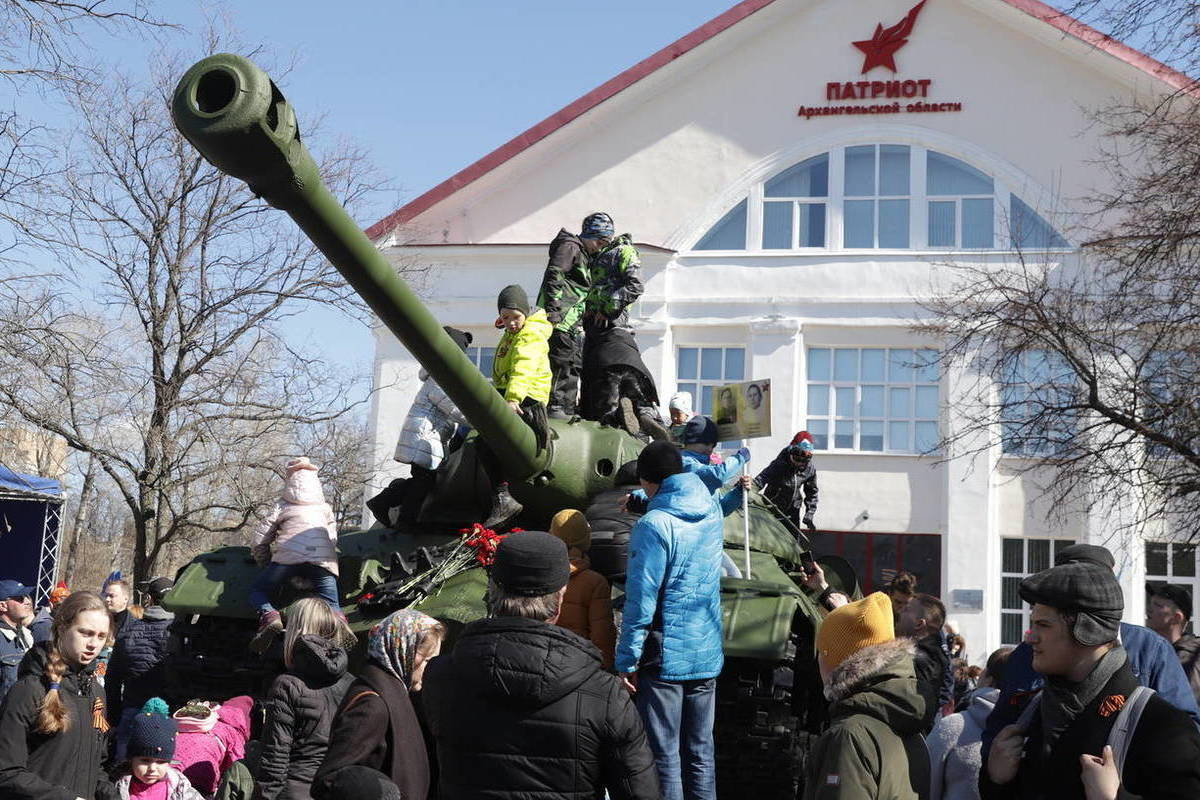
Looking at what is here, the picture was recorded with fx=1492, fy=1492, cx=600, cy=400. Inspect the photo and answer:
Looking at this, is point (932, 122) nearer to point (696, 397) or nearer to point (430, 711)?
point (696, 397)

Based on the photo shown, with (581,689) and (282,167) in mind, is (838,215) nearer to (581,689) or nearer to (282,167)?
(282,167)

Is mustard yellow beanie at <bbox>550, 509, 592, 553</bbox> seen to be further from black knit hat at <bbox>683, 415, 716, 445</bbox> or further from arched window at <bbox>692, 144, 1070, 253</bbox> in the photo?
arched window at <bbox>692, 144, 1070, 253</bbox>

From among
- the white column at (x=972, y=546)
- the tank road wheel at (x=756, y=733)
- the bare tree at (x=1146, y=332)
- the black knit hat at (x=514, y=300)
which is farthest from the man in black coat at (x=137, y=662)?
the white column at (x=972, y=546)

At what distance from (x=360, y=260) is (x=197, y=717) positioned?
8.69ft

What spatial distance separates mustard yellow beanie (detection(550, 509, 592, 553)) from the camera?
7.55 m

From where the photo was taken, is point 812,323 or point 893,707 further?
point 812,323

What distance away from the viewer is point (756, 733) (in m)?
8.02

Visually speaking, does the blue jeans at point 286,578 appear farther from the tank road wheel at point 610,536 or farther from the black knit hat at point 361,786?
the black knit hat at point 361,786

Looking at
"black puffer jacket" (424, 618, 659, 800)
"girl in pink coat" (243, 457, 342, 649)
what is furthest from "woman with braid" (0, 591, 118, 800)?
"girl in pink coat" (243, 457, 342, 649)

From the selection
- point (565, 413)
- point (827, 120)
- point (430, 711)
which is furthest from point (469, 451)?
point (827, 120)

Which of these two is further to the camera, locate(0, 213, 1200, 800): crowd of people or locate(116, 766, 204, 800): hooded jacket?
locate(116, 766, 204, 800): hooded jacket

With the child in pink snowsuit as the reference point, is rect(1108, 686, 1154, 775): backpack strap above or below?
above

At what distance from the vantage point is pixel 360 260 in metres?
6.55

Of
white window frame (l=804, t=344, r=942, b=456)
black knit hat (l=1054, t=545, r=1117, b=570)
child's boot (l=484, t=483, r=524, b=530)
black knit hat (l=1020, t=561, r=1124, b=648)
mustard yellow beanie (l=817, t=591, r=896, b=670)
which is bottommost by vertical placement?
mustard yellow beanie (l=817, t=591, r=896, b=670)
